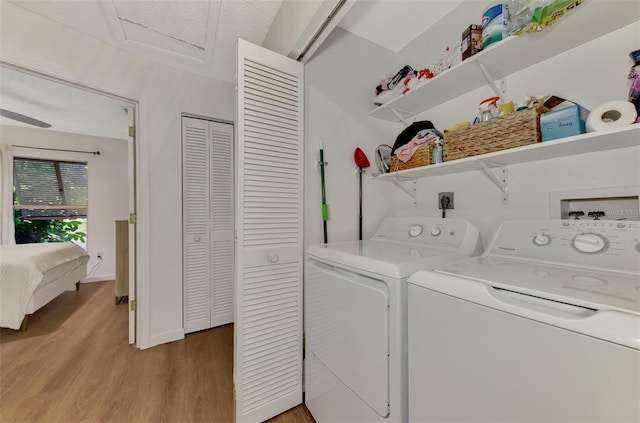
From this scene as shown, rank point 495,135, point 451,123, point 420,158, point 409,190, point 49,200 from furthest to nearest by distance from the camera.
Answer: point 49,200, point 409,190, point 451,123, point 420,158, point 495,135

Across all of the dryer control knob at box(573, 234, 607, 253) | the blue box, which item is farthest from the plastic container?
the dryer control knob at box(573, 234, 607, 253)

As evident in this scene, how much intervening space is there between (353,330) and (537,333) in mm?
645

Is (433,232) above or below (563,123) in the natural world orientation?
below

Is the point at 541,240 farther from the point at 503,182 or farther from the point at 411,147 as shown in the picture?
the point at 411,147

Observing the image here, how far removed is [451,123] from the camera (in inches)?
62.9

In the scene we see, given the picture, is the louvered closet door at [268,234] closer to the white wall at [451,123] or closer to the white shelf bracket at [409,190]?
the white wall at [451,123]

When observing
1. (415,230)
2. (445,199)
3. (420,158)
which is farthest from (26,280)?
(445,199)

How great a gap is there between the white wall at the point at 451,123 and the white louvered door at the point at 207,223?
4.53ft

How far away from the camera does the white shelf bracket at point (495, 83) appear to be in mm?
1241

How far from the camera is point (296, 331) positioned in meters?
1.49

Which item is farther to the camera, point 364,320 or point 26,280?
point 26,280

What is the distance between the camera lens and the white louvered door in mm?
2406

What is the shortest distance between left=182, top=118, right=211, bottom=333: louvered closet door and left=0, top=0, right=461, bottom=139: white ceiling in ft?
2.00

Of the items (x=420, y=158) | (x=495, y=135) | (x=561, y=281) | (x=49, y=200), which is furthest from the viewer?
(x=49, y=200)
